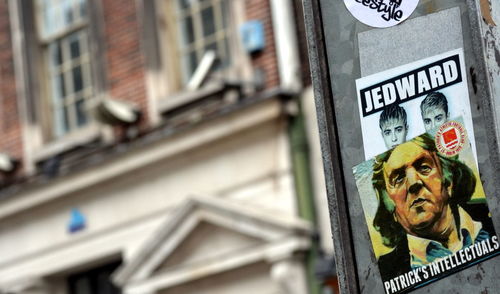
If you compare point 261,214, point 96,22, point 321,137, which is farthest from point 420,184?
point 96,22

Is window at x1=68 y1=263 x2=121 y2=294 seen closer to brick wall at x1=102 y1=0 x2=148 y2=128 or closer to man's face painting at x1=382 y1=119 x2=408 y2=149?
brick wall at x1=102 y1=0 x2=148 y2=128

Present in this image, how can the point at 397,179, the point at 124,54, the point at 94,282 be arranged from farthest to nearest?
the point at 94,282, the point at 124,54, the point at 397,179

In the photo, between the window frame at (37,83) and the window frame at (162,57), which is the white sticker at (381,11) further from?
the window frame at (37,83)

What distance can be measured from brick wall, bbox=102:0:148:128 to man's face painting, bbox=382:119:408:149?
11178 millimetres

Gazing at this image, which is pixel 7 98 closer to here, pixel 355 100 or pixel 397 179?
pixel 355 100

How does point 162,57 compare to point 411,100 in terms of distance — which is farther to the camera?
point 162,57

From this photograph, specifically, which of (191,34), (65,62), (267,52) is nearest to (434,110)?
(267,52)

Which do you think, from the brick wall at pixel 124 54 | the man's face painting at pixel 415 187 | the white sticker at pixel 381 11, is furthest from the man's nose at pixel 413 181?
the brick wall at pixel 124 54

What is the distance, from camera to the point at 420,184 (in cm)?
325

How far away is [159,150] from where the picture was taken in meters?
13.9

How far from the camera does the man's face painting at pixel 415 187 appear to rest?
3.21m

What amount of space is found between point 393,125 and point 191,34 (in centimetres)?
1111

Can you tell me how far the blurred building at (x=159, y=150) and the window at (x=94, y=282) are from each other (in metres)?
0.02

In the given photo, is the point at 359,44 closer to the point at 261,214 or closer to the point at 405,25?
the point at 405,25
